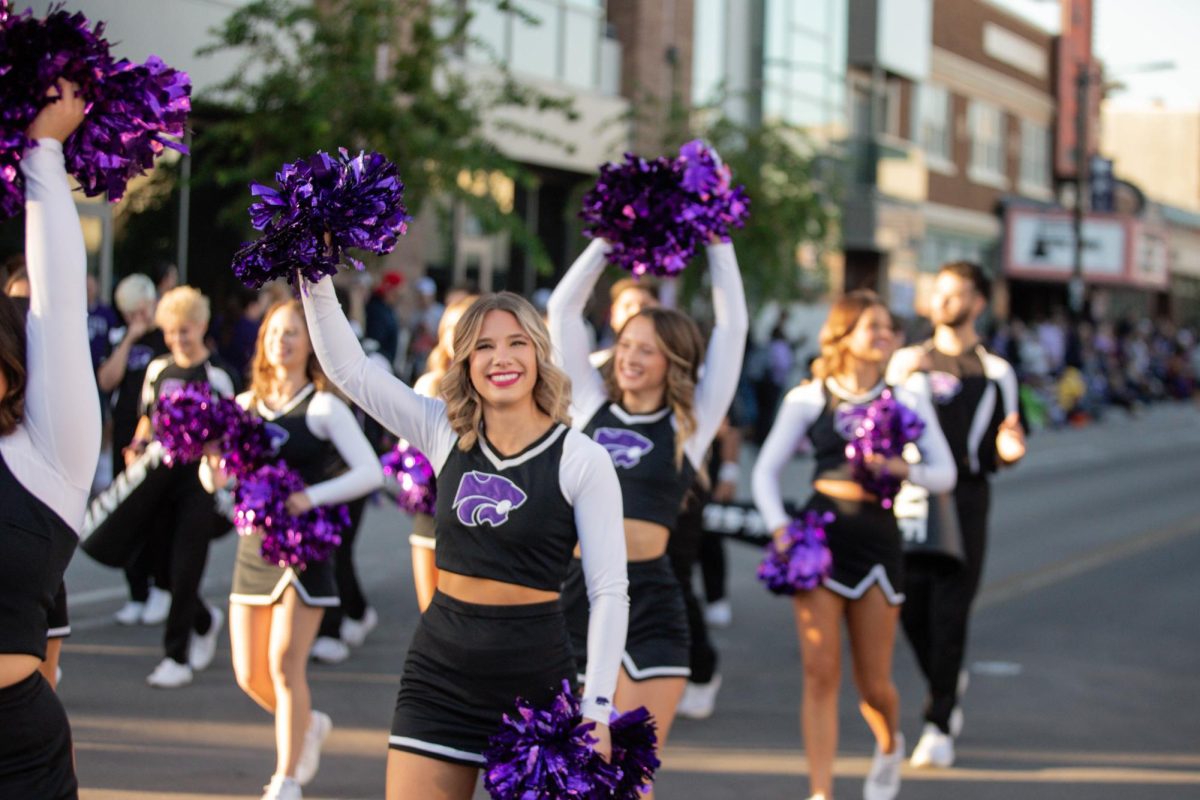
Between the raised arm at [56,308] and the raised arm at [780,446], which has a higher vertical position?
the raised arm at [56,308]

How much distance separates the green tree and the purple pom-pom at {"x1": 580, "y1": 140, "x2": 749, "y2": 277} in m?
7.51

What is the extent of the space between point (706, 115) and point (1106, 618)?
45.2 feet

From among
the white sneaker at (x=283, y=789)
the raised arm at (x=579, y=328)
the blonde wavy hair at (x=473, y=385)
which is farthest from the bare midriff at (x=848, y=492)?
the blonde wavy hair at (x=473, y=385)

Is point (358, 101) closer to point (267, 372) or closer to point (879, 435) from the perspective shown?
point (267, 372)

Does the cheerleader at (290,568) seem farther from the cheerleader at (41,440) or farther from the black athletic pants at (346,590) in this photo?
the cheerleader at (41,440)

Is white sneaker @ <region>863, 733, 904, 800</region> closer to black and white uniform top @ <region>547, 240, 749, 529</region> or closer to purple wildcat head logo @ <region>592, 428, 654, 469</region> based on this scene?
black and white uniform top @ <region>547, 240, 749, 529</region>

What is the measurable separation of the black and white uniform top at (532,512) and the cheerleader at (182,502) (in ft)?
12.0

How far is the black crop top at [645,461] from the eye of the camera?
16.1 feet

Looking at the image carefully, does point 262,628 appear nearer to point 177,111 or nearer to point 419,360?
point 177,111

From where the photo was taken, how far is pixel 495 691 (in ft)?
A: 11.7

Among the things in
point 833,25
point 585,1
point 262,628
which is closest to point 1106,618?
point 262,628

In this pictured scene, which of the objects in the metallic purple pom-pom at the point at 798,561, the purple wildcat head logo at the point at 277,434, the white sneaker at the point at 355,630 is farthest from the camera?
the white sneaker at the point at 355,630

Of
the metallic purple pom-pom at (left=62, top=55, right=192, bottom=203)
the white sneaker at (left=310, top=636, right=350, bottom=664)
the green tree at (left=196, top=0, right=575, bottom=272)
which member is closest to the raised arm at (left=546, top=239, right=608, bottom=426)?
the metallic purple pom-pom at (left=62, top=55, right=192, bottom=203)

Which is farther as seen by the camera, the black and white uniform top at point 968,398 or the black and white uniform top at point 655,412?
the black and white uniform top at point 968,398
